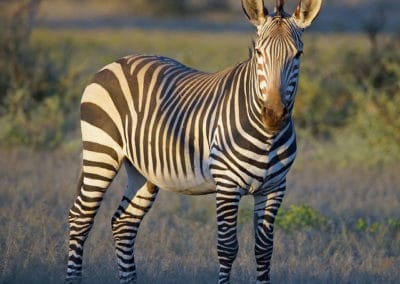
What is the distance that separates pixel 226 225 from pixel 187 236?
8.21 ft

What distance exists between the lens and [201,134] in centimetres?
650

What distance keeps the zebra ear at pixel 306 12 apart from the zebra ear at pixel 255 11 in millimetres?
247

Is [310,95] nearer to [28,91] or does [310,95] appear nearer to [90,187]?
[28,91]

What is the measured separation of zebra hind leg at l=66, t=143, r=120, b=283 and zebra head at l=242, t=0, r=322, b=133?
1.75 metres

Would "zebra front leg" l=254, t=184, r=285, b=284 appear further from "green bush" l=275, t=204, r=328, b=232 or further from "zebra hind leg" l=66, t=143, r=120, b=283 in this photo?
"green bush" l=275, t=204, r=328, b=232

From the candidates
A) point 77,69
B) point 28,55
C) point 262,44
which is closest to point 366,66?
point 77,69

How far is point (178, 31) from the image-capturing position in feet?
111

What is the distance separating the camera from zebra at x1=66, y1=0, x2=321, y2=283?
5.93 meters

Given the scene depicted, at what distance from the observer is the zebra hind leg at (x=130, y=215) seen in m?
7.29

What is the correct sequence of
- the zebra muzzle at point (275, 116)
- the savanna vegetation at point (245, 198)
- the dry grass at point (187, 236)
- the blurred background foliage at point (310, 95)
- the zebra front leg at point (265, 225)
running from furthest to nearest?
the blurred background foliage at point (310, 95) → the savanna vegetation at point (245, 198) → the dry grass at point (187, 236) → the zebra front leg at point (265, 225) → the zebra muzzle at point (275, 116)

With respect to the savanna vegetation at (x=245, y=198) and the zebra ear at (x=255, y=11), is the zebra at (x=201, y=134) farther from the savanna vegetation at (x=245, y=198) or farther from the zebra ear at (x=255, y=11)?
the savanna vegetation at (x=245, y=198)

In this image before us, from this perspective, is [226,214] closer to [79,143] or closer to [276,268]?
[276,268]

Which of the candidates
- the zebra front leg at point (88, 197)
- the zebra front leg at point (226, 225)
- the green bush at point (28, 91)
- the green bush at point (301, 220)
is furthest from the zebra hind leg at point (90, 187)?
the green bush at point (28, 91)

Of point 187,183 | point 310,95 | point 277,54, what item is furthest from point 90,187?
point 310,95
